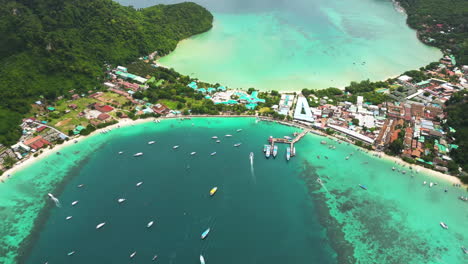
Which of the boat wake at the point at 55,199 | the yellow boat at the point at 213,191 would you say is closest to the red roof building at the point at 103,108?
the boat wake at the point at 55,199

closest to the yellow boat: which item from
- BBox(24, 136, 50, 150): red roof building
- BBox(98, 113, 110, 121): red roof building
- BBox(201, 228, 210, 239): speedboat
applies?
BBox(201, 228, 210, 239): speedboat

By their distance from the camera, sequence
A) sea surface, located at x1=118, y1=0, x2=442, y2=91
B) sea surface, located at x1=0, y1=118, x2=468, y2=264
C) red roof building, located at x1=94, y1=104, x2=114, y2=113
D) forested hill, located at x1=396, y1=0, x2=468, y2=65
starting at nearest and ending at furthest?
sea surface, located at x1=0, y1=118, x2=468, y2=264 → red roof building, located at x1=94, y1=104, x2=114, y2=113 → sea surface, located at x1=118, y1=0, x2=442, y2=91 → forested hill, located at x1=396, y1=0, x2=468, y2=65

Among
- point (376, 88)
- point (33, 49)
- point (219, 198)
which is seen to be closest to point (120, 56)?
point (33, 49)

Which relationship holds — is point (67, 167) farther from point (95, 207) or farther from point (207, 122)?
point (207, 122)

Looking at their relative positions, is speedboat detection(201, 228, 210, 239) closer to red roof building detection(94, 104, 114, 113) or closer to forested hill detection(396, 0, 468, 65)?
red roof building detection(94, 104, 114, 113)

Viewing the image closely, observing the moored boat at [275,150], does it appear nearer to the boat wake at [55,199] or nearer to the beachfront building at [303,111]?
the beachfront building at [303,111]
